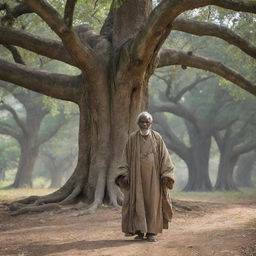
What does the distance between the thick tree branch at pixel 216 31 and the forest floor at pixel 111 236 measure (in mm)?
4162

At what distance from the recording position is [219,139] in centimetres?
3559

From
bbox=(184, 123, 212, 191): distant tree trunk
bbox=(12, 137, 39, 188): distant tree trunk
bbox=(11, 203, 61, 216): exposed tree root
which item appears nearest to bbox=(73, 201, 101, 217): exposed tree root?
bbox=(11, 203, 61, 216): exposed tree root

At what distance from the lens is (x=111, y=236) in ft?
26.8

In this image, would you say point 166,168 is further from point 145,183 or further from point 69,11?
point 69,11

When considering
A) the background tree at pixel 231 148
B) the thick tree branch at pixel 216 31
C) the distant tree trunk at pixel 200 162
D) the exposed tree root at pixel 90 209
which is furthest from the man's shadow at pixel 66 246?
the distant tree trunk at pixel 200 162

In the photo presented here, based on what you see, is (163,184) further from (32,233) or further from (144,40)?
(144,40)

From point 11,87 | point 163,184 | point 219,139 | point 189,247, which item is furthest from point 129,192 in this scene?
point 219,139

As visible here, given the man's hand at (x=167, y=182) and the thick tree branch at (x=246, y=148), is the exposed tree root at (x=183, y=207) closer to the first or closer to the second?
the man's hand at (x=167, y=182)

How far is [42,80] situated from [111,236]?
6.47 m

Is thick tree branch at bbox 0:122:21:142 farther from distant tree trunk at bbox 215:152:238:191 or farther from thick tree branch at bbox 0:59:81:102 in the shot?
thick tree branch at bbox 0:59:81:102

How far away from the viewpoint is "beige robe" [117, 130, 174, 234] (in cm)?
741

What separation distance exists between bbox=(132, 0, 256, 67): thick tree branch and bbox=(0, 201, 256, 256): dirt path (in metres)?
3.52

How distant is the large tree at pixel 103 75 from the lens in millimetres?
11469

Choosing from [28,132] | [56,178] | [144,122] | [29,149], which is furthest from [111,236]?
[56,178]
